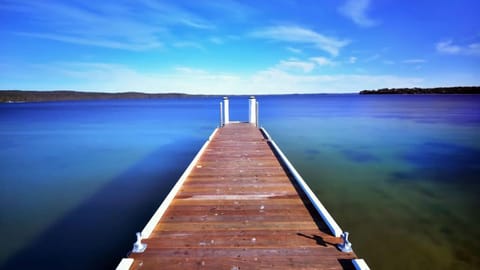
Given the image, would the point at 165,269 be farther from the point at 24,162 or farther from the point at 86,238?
the point at 24,162

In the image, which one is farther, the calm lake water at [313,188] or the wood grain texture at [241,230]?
the calm lake water at [313,188]

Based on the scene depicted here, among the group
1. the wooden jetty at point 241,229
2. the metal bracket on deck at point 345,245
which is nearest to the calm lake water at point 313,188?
the wooden jetty at point 241,229

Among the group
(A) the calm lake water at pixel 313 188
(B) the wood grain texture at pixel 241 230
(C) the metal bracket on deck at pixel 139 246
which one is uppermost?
(C) the metal bracket on deck at pixel 139 246

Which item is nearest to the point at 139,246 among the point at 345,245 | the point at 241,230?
the point at 241,230

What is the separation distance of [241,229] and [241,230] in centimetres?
2

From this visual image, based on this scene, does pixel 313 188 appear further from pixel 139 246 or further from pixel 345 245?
pixel 139 246

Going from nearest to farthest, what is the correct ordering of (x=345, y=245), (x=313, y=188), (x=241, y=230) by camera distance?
(x=345, y=245), (x=241, y=230), (x=313, y=188)

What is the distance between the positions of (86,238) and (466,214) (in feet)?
20.8

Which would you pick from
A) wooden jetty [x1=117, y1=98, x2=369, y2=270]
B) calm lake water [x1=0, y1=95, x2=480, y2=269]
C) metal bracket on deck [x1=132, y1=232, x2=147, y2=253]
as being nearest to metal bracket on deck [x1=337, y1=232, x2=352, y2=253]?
wooden jetty [x1=117, y1=98, x2=369, y2=270]

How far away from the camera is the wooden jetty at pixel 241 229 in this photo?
6.61 feet

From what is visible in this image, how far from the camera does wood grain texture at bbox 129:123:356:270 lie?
201cm

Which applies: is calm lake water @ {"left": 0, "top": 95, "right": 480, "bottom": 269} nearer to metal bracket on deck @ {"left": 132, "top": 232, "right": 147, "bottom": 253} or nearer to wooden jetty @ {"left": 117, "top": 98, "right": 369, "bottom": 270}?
wooden jetty @ {"left": 117, "top": 98, "right": 369, "bottom": 270}

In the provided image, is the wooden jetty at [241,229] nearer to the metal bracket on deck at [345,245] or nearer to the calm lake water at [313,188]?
the metal bracket on deck at [345,245]

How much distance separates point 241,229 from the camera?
8.18ft
